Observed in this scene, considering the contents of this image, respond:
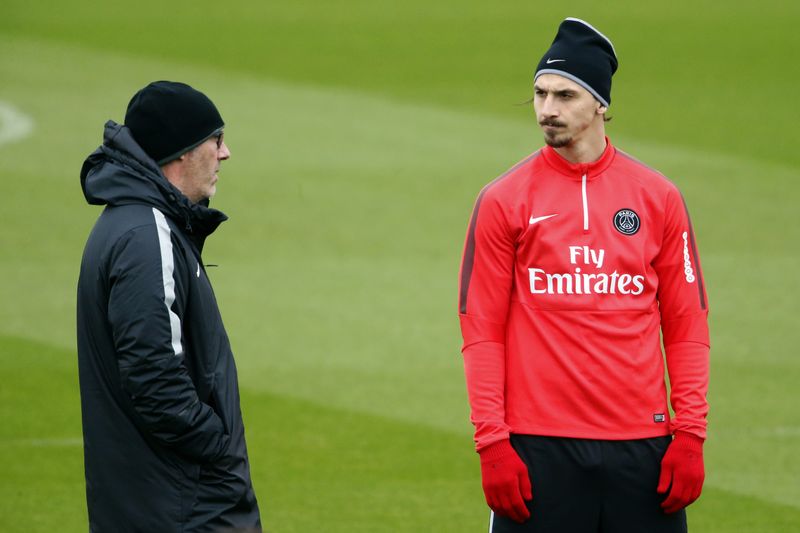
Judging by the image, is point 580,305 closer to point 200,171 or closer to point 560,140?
point 560,140

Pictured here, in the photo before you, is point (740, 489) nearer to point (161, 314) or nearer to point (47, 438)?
point (47, 438)

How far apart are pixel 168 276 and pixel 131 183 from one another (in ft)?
1.03

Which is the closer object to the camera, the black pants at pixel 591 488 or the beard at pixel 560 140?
the black pants at pixel 591 488

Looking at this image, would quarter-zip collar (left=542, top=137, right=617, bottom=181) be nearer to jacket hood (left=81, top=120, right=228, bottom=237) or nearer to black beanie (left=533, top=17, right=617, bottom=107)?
black beanie (left=533, top=17, right=617, bottom=107)

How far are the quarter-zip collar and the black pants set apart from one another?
84 cm

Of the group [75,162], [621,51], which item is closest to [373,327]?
[75,162]

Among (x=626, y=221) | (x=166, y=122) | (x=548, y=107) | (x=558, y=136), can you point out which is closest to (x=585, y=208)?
(x=626, y=221)

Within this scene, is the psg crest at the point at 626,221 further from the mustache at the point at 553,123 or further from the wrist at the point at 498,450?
the wrist at the point at 498,450

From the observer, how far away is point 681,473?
443cm

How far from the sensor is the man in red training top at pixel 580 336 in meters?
4.47

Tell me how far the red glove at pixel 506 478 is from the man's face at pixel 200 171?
1164mm

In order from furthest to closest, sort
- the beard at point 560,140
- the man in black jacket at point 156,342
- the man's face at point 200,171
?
the beard at point 560,140 < the man's face at point 200,171 < the man in black jacket at point 156,342

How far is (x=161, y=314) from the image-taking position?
4.07 meters

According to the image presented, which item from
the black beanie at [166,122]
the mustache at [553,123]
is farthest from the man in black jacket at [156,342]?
the mustache at [553,123]
